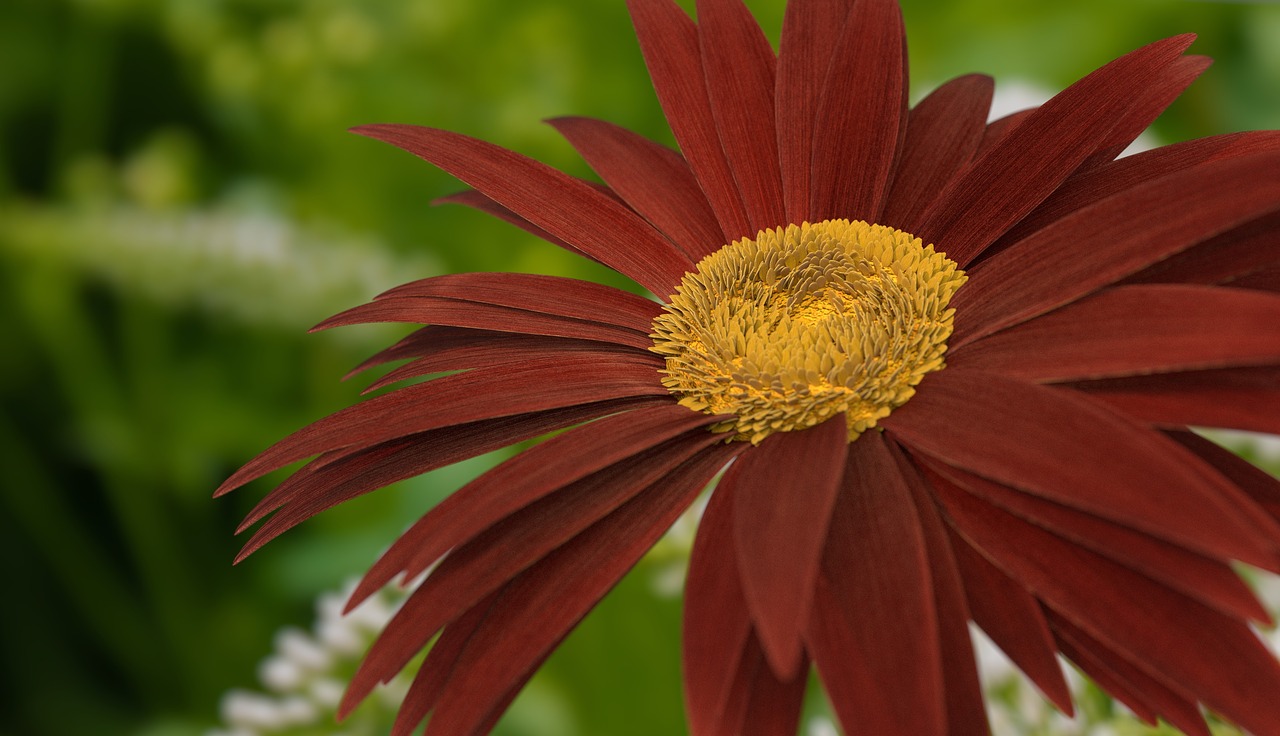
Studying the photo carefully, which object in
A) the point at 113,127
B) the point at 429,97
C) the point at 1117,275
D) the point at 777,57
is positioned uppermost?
the point at 113,127

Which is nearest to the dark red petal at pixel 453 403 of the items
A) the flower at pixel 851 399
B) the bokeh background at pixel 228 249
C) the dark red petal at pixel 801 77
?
the flower at pixel 851 399

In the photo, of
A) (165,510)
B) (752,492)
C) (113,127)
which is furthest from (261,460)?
(113,127)

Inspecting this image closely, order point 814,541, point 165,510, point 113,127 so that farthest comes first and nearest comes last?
point 113,127 < point 165,510 < point 814,541

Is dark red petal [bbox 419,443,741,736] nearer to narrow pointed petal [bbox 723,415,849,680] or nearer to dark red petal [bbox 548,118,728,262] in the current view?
narrow pointed petal [bbox 723,415,849,680]

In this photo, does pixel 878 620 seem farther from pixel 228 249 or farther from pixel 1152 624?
pixel 228 249

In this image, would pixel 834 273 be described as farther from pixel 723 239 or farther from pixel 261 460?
pixel 261 460

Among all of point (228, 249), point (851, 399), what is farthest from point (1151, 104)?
point (228, 249)

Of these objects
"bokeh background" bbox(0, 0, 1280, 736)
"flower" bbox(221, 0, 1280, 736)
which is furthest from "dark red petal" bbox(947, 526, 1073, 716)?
"bokeh background" bbox(0, 0, 1280, 736)
